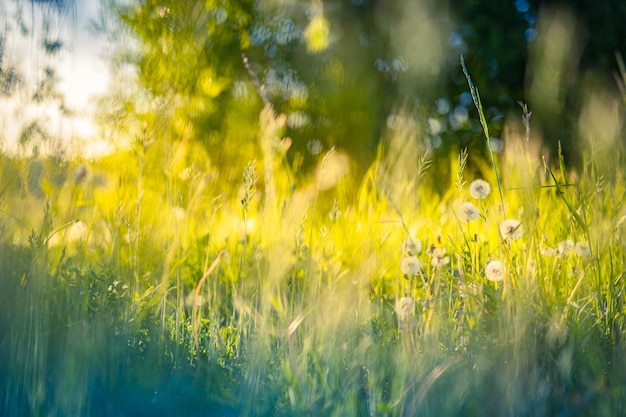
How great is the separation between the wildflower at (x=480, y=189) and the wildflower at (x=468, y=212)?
43 mm

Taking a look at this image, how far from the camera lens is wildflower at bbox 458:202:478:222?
1616 mm

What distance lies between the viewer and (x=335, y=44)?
6.29m

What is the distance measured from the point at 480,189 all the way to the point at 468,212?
0.38 ft

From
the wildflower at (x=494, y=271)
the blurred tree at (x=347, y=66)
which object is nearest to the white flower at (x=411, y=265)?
the wildflower at (x=494, y=271)

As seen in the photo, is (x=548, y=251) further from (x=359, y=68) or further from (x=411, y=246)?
(x=359, y=68)

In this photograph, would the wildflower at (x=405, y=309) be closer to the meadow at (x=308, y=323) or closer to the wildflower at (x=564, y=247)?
the meadow at (x=308, y=323)

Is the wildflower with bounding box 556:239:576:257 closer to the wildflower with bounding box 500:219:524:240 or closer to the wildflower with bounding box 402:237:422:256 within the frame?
the wildflower with bounding box 500:219:524:240

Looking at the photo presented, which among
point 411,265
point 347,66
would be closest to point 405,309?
point 411,265

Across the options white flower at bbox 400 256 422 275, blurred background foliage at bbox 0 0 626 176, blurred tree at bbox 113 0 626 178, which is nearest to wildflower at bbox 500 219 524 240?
white flower at bbox 400 256 422 275

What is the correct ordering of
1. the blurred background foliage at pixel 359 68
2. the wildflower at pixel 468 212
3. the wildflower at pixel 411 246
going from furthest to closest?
1. the blurred background foliage at pixel 359 68
2. the wildflower at pixel 468 212
3. the wildflower at pixel 411 246

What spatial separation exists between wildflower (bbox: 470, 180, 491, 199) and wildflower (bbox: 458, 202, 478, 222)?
0.04 metres

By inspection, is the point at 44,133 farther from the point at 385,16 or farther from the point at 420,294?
the point at 385,16

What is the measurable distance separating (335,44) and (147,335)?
5.22m

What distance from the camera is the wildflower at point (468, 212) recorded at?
1.62 metres
